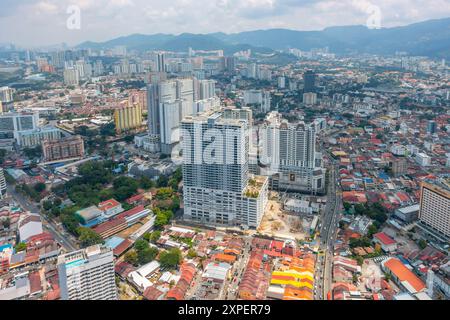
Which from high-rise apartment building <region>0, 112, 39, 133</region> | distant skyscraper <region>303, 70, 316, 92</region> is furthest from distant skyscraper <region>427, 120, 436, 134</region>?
high-rise apartment building <region>0, 112, 39, 133</region>

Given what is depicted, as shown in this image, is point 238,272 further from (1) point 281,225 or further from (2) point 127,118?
(2) point 127,118

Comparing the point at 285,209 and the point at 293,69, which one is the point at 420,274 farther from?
the point at 293,69

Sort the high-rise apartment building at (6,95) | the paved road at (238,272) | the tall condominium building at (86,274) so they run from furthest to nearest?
the high-rise apartment building at (6,95) < the paved road at (238,272) < the tall condominium building at (86,274)

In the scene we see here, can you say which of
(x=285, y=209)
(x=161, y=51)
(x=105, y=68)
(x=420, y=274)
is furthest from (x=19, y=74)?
(x=420, y=274)

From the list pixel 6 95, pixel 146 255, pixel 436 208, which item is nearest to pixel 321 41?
pixel 6 95

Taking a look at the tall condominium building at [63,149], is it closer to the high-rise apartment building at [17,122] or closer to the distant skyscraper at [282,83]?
the high-rise apartment building at [17,122]

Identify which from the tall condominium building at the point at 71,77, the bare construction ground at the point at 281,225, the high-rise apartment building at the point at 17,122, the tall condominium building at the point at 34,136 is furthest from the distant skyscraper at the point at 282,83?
the bare construction ground at the point at 281,225
